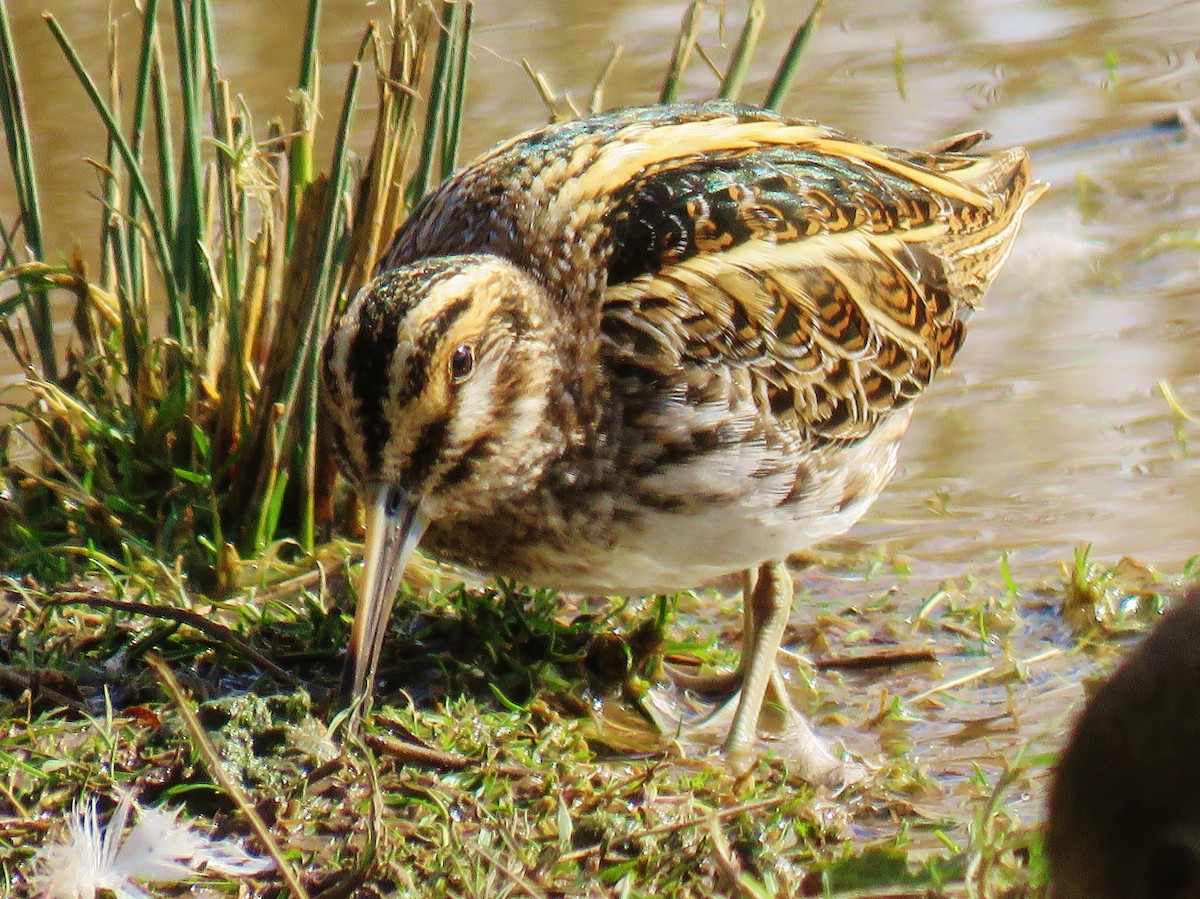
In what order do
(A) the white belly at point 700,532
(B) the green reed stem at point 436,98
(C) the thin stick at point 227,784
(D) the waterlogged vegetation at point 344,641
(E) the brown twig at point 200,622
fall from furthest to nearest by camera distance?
1. (B) the green reed stem at point 436,98
2. (E) the brown twig at point 200,622
3. (A) the white belly at point 700,532
4. (D) the waterlogged vegetation at point 344,641
5. (C) the thin stick at point 227,784

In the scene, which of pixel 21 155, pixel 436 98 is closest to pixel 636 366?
pixel 436 98

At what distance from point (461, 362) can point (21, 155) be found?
6.89 feet

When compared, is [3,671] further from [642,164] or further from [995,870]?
[995,870]

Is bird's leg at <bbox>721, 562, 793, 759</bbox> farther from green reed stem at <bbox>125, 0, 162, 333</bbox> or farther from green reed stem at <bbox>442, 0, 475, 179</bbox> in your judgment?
green reed stem at <bbox>125, 0, 162, 333</bbox>

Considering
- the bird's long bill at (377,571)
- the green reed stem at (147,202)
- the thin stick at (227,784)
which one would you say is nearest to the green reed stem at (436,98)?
the green reed stem at (147,202)

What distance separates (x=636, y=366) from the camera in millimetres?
4945

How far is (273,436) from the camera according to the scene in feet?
18.7

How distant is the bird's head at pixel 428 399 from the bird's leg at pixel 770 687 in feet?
2.94

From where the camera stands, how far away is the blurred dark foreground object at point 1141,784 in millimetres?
2721

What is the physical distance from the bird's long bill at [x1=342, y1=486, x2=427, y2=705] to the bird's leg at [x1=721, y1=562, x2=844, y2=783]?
103 cm

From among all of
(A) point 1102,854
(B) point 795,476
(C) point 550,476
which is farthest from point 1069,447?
(A) point 1102,854

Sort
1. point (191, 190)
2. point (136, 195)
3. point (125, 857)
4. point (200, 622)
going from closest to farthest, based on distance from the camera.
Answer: point (125, 857) < point (200, 622) < point (191, 190) < point (136, 195)

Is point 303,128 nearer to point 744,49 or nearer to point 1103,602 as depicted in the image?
point 744,49

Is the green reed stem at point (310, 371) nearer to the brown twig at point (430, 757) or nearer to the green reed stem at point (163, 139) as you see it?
the green reed stem at point (163, 139)
